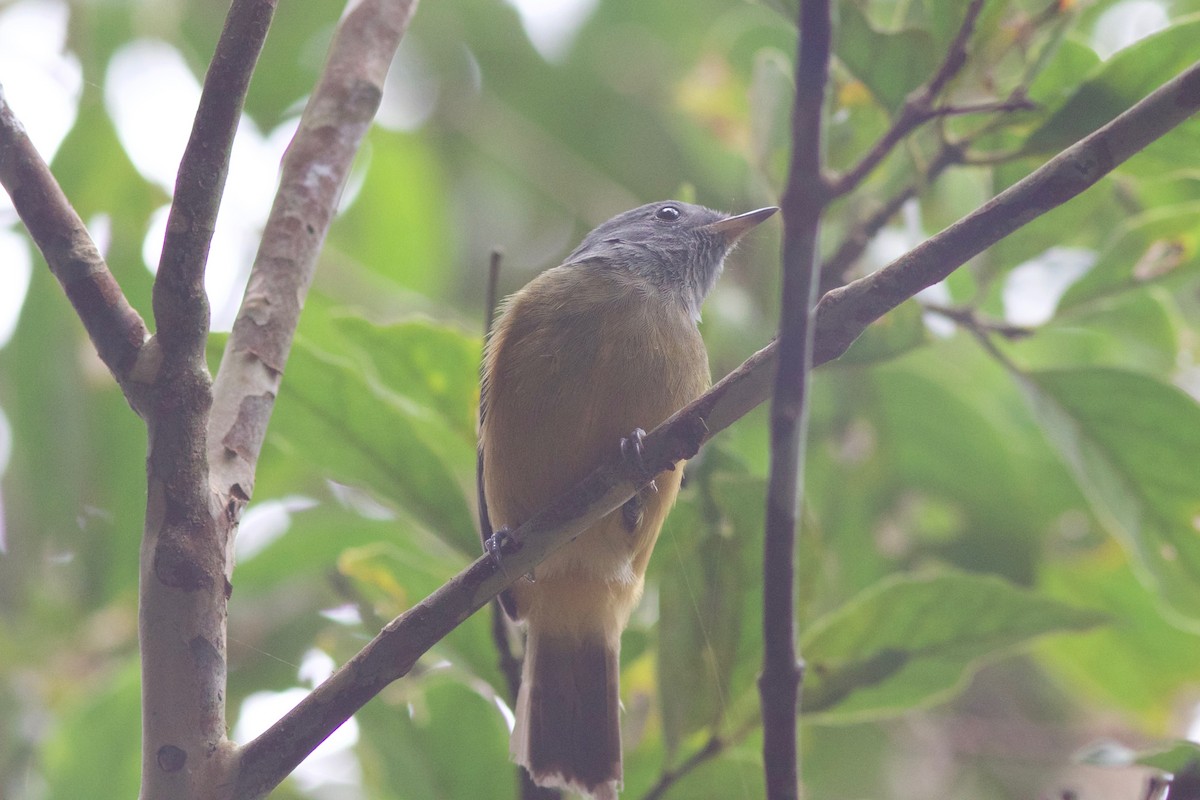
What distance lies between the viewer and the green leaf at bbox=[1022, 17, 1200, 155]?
109 inches

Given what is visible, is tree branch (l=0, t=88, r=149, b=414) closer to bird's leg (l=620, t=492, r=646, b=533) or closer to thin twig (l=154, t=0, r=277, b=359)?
thin twig (l=154, t=0, r=277, b=359)

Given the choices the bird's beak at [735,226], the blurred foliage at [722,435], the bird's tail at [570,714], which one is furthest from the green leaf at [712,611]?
the bird's beak at [735,226]

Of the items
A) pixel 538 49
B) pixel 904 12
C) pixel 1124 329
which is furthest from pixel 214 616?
pixel 538 49

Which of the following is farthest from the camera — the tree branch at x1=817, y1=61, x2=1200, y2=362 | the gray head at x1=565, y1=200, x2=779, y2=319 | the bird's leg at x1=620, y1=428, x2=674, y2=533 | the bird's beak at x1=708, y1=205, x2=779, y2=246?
the bird's beak at x1=708, y1=205, x2=779, y2=246

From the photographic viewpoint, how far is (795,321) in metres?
1.46

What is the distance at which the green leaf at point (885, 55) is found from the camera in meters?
2.82

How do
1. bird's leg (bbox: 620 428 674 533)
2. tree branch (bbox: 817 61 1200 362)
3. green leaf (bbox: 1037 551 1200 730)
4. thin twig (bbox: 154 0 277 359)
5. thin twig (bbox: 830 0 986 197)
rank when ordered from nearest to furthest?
tree branch (bbox: 817 61 1200 362) → thin twig (bbox: 154 0 277 359) → bird's leg (bbox: 620 428 674 533) → thin twig (bbox: 830 0 986 197) → green leaf (bbox: 1037 551 1200 730)

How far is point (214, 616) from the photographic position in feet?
6.65

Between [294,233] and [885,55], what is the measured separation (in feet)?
4.84

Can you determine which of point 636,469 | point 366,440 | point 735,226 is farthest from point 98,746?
point 735,226

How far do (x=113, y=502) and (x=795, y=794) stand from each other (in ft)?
10.6

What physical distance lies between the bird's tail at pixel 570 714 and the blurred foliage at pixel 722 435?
117 mm

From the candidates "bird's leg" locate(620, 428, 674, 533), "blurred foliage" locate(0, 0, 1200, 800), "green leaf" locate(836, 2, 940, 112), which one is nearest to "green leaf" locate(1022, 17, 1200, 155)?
"blurred foliage" locate(0, 0, 1200, 800)

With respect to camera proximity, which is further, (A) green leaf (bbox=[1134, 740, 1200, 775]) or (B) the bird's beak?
(B) the bird's beak
